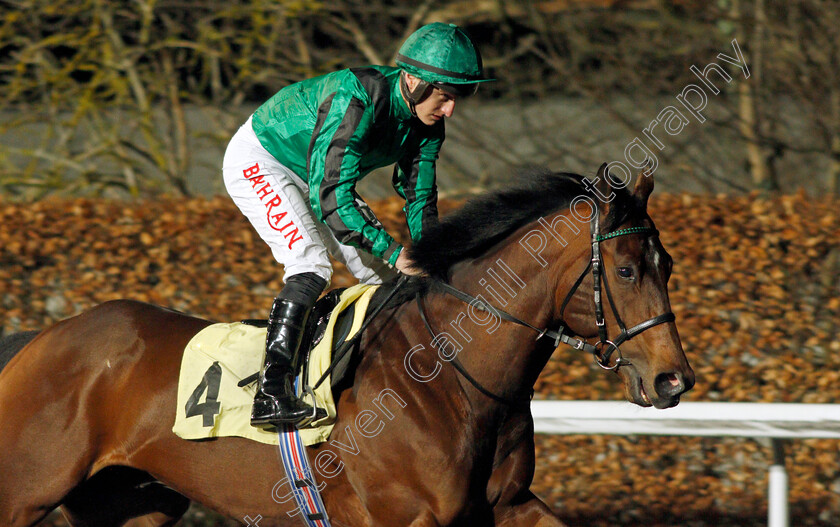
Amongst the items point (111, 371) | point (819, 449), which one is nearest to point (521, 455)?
point (111, 371)

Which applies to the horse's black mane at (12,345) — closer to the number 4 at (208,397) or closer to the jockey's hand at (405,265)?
the number 4 at (208,397)

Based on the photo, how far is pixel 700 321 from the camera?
429 centimetres

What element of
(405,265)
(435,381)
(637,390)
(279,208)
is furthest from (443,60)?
(637,390)

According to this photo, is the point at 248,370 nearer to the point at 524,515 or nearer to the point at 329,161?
the point at 329,161

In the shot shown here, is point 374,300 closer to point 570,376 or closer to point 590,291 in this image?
point 590,291

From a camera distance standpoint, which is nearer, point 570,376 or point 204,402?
point 204,402

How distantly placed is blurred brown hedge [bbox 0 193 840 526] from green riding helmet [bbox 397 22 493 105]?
1.94m

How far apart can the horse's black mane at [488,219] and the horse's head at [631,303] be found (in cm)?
20

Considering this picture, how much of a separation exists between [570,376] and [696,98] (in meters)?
4.07

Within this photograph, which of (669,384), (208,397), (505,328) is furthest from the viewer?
(208,397)

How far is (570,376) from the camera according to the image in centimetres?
439

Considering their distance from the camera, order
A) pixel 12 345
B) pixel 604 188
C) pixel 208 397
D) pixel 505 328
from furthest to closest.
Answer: pixel 12 345 → pixel 208 397 → pixel 505 328 → pixel 604 188

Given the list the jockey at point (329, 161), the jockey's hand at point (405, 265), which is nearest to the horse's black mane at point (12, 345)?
the jockey at point (329, 161)

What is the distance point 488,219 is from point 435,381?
53 centimetres
